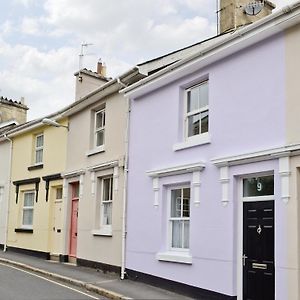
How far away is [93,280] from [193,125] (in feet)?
16.5

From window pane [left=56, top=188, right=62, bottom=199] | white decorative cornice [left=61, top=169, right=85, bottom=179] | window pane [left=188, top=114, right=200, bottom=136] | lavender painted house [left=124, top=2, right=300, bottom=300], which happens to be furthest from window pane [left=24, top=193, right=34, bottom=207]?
window pane [left=188, top=114, right=200, bottom=136]

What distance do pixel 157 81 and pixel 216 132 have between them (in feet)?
8.66

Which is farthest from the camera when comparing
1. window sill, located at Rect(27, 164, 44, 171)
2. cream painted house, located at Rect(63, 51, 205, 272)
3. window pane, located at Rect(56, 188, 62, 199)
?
window sill, located at Rect(27, 164, 44, 171)

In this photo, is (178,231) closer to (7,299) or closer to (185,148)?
(185,148)

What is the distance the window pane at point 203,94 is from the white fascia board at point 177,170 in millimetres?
1553

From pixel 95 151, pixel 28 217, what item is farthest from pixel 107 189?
pixel 28 217

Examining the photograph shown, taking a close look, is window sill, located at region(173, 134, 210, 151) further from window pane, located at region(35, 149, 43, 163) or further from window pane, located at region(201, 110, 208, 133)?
window pane, located at region(35, 149, 43, 163)

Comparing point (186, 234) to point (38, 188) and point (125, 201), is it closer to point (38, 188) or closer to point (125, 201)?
point (125, 201)

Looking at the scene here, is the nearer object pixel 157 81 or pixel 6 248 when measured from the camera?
pixel 157 81

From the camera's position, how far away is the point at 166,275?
11867mm

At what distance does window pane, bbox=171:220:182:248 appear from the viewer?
39.4 ft

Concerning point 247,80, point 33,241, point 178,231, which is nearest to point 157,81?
point 247,80

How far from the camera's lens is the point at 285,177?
9.02 metres

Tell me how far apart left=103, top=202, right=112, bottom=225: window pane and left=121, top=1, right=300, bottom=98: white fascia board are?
3939 millimetres
